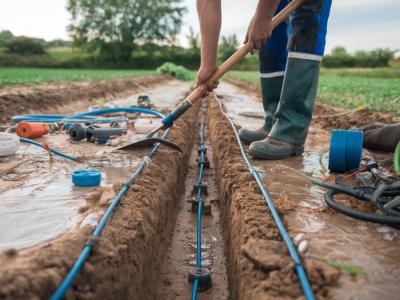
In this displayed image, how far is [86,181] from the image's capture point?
5.95 feet

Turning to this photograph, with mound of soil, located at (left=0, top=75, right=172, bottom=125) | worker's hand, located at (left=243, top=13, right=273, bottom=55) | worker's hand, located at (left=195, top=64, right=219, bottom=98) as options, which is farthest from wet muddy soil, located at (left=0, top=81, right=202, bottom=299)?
mound of soil, located at (left=0, top=75, right=172, bottom=125)

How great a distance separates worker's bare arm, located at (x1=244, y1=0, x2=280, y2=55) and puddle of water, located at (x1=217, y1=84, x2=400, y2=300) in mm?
987

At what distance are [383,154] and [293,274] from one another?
2.19 meters

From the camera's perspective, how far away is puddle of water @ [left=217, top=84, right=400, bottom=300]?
989 millimetres

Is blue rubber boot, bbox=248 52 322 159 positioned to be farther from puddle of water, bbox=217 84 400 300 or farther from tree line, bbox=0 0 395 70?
tree line, bbox=0 0 395 70

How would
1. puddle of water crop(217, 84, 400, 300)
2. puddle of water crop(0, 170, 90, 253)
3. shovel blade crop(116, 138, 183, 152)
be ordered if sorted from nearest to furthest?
puddle of water crop(217, 84, 400, 300) → puddle of water crop(0, 170, 90, 253) → shovel blade crop(116, 138, 183, 152)

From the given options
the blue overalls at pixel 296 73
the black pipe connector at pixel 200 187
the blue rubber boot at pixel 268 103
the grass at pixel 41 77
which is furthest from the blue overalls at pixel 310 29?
the grass at pixel 41 77

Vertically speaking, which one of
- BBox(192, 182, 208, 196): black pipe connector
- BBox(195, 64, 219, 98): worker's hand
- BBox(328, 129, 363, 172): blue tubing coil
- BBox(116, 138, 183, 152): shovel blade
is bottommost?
BBox(192, 182, 208, 196): black pipe connector

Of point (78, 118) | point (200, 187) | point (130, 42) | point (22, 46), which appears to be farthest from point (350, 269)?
point (22, 46)

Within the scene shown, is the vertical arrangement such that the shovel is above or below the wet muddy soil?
above

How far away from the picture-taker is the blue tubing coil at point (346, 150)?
82.4 inches

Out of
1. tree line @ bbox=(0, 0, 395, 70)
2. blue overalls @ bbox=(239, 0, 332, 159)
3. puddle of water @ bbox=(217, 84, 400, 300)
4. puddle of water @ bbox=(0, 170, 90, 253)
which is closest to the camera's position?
puddle of water @ bbox=(217, 84, 400, 300)

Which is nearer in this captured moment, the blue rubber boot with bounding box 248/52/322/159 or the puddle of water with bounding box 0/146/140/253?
the puddle of water with bounding box 0/146/140/253

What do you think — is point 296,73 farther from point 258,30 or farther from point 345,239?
point 345,239
